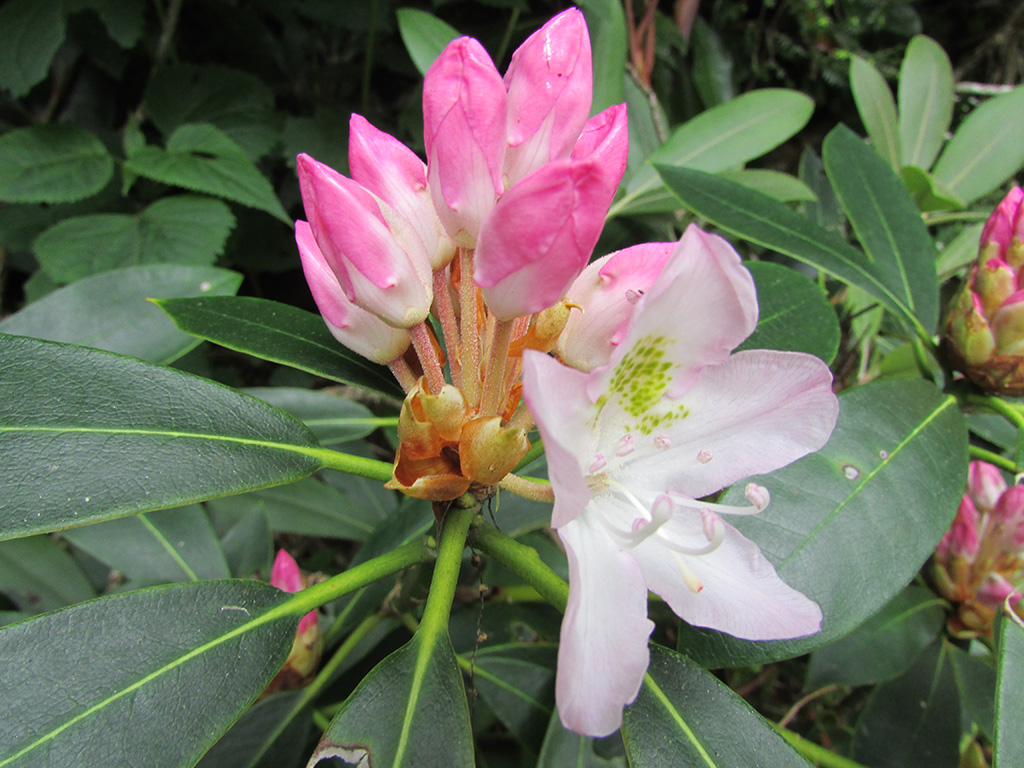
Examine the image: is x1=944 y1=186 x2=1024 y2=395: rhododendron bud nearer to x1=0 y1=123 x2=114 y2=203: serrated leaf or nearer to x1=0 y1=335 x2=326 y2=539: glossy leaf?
x1=0 y1=335 x2=326 y2=539: glossy leaf

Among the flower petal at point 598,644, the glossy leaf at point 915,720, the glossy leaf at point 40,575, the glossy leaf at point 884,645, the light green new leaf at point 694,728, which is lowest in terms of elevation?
the glossy leaf at point 915,720

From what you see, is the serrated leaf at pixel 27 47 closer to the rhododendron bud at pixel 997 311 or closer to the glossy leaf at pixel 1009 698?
the rhododendron bud at pixel 997 311

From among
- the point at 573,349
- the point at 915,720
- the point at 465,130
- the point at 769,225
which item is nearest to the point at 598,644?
the point at 573,349

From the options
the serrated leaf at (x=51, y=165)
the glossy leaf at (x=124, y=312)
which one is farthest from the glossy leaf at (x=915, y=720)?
the serrated leaf at (x=51, y=165)

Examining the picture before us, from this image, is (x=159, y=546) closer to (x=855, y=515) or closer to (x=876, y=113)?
(x=855, y=515)

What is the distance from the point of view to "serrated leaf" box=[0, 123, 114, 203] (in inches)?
50.6

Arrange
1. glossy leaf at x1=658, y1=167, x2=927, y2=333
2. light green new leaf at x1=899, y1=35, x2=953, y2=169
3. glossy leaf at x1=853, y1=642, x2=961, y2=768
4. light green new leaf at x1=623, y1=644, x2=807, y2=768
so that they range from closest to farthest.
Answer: light green new leaf at x1=623, y1=644, x2=807, y2=768 → glossy leaf at x1=658, y1=167, x2=927, y2=333 → glossy leaf at x1=853, y1=642, x2=961, y2=768 → light green new leaf at x1=899, y1=35, x2=953, y2=169

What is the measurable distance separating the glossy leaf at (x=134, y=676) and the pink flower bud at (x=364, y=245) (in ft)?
0.89

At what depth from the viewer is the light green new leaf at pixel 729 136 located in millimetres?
1208

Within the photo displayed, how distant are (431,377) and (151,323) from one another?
490 mm

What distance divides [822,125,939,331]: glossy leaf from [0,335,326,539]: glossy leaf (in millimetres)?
764

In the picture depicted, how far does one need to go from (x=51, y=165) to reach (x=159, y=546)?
0.87 meters

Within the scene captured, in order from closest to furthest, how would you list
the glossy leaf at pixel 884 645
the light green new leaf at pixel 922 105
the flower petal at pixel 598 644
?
the flower petal at pixel 598 644
the glossy leaf at pixel 884 645
the light green new leaf at pixel 922 105

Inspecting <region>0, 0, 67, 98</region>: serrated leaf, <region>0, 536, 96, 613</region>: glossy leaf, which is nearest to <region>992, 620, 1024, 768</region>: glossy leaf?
<region>0, 536, 96, 613</region>: glossy leaf
